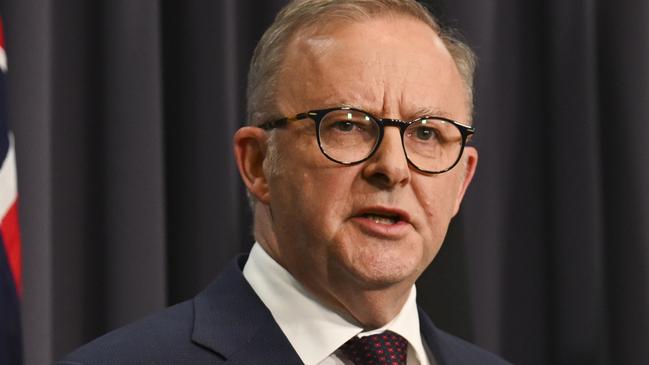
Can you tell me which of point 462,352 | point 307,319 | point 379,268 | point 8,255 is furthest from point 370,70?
point 8,255

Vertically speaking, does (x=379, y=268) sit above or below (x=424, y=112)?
below

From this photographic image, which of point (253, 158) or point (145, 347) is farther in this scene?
point (253, 158)

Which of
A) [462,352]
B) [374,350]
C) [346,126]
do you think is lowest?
[462,352]

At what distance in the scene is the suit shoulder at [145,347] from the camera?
164 centimetres

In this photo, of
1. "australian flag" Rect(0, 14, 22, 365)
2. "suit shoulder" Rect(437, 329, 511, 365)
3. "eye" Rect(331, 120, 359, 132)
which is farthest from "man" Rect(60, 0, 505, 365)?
"australian flag" Rect(0, 14, 22, 365)

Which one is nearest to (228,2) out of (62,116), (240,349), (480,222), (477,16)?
(62,116)

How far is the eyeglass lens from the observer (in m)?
1.67

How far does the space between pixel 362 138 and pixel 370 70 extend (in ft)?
0.40

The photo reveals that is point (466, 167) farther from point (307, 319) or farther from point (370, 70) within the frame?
point (307, 319)

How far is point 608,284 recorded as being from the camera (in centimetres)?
255

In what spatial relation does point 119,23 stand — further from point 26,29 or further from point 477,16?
point 477,16

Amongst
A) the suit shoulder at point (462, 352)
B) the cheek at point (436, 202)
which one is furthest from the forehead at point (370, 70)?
the suit shoulder at point (462, 352)

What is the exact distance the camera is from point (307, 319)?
173 centimetres

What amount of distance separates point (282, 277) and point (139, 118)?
65 centimetres
